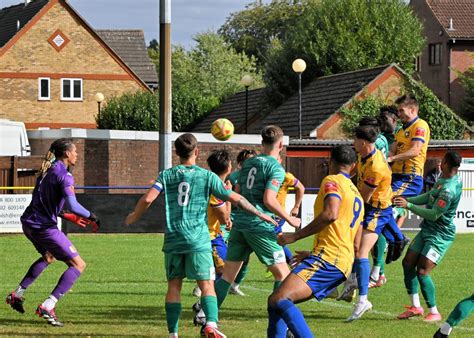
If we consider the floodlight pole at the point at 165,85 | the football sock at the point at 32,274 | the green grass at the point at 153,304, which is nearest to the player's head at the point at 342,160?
the green grass at the point at 153,304

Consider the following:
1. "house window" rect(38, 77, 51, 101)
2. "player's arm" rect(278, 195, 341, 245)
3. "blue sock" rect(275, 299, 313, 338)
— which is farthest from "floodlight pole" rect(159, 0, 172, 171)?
"house window" rect(38, 77, 51, 101)

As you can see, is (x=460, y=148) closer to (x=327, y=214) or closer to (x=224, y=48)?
(x=327, y=214)

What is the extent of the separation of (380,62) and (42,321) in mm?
46567

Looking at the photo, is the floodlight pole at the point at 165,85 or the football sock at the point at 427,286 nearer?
the football sock at the point at 427,286

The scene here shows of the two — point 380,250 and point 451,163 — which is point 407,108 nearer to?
point 451,163

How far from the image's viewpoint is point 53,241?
1165cm

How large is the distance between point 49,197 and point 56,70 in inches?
2282

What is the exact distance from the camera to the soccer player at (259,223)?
35.1 ft

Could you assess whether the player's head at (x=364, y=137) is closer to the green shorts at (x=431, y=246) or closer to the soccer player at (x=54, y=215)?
the green shorts at (x=431, y=246)

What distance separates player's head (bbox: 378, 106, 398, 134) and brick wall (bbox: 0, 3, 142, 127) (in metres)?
55.8

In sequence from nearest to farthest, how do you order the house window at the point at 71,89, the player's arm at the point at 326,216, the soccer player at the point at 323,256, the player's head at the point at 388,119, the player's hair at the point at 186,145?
the soccer player at the point at 323,256 < the player's arm at the point at 326,216 < the player's hair at the point at 186,145 < the player's head at the point at 388,119 < the house window at the point at 71,89

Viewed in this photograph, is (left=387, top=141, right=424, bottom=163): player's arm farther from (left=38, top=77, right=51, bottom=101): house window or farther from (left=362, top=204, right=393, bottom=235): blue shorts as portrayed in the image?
(left=38, top=77, right=51, bottom=101): house window

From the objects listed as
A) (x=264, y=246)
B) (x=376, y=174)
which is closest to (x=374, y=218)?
(x=376, y=174)

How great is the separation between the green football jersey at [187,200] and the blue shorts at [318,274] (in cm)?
117
